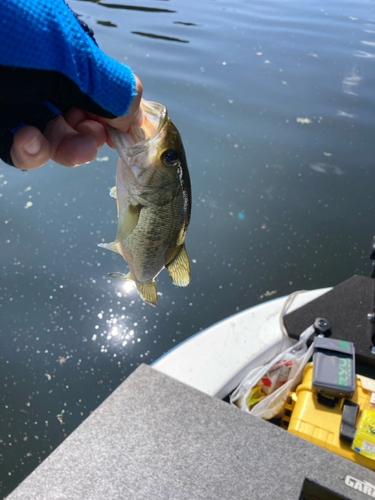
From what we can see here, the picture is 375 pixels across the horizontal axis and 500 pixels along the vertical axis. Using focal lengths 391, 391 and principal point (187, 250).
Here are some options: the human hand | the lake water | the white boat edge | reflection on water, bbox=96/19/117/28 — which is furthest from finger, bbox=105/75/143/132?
reflection on water, bbox=96/19/117/28

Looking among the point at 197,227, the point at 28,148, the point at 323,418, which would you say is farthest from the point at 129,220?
the point at 197,227

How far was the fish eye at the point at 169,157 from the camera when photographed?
39.8 inches

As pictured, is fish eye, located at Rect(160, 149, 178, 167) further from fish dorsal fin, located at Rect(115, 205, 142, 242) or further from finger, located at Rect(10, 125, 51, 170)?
finger, located at Rect(10, 125, 51, 170)

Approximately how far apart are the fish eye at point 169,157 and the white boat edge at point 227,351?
1.63 m

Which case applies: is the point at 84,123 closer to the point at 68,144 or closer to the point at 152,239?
the point at 68,144

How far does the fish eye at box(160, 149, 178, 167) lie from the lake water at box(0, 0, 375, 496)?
102 inches

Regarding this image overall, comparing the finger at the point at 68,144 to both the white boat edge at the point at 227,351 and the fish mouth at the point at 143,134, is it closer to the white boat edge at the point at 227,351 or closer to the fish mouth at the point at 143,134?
the fish mouth at the point at 143,134

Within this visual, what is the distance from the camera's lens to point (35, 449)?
2826 mm

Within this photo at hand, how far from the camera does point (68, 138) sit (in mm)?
1100

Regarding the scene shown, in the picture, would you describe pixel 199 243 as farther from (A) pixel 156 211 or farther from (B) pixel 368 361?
(A) pixel 156 211

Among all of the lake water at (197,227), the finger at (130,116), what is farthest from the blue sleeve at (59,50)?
the lake water at (197,227)

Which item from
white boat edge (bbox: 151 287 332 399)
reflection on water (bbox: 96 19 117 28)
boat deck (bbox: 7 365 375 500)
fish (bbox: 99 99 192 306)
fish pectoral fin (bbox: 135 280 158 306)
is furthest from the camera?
reflection on water (bbox: 96 19 117 28)

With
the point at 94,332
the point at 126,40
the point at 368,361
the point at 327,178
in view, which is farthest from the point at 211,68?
the point at 368,361

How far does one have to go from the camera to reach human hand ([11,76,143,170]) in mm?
957
